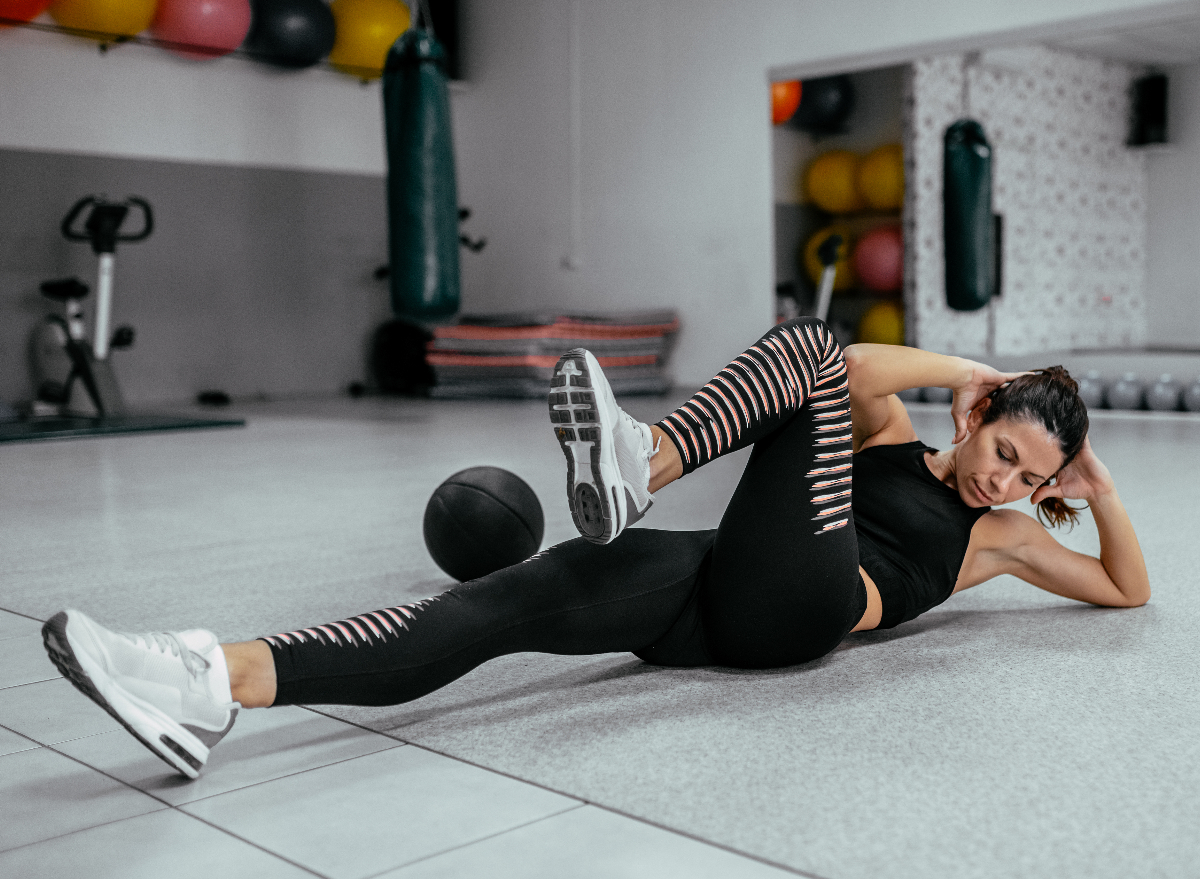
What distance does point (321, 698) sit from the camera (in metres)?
1.55

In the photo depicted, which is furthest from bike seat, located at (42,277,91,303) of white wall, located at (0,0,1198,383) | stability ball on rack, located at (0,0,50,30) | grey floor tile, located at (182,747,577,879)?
grey floor tile, located at (182,747,577,879)

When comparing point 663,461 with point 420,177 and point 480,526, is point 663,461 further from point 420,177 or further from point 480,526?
point 420,177

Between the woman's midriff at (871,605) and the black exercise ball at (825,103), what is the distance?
906 centimetres

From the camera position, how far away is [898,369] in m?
1.99

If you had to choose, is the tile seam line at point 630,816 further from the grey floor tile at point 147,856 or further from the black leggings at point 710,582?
the grey floor tile at point 147,856

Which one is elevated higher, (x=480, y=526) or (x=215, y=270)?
(x=215, y=270)

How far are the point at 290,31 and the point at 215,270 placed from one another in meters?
1.91

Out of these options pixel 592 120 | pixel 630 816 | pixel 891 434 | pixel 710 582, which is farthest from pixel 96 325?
pixel 630 816

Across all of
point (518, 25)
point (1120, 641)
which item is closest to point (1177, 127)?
point (518, 25)

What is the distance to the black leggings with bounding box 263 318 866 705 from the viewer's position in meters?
1.61

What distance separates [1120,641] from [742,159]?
7.01 m

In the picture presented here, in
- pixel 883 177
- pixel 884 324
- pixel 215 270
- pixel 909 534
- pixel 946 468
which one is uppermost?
pixel 883 177

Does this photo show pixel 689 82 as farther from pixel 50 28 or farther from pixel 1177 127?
pixel 1177 127

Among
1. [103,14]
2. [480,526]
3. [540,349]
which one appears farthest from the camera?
[540,349]
